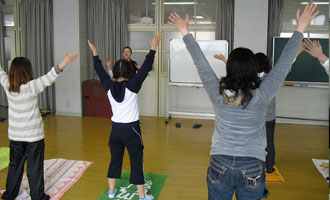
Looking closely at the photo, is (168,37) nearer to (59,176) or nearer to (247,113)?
(59,176)

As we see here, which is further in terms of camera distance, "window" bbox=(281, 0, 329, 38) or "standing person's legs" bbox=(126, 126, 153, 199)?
"window" bbox=(281, 0, 329, 38)

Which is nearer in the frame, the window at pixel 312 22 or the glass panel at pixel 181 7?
the window at pixel 312 22

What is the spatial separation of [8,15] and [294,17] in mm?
5983

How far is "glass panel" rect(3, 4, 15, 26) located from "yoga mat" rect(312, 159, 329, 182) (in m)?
6.61

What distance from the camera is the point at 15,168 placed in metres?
2.86

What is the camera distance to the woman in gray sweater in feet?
Answer: 5.00

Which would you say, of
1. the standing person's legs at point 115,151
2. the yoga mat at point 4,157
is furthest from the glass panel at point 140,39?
the standing person's legs at point 115,151

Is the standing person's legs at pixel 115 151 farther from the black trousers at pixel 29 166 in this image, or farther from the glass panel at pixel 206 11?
the glass panel at pixel 206 11

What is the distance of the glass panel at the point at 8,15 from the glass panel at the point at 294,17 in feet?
18.7

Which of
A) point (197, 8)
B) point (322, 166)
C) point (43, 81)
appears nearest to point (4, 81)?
point (43, 81)

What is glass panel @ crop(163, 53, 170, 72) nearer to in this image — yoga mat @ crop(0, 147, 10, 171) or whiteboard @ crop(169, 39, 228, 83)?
whiteboard @ crop(169, 39, 228, 83)

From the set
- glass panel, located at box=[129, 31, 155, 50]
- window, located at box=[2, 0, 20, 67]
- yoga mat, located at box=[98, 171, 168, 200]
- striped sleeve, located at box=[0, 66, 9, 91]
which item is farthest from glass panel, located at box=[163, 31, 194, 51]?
striped sleeve, located at box=[0, 66, 9, 91]

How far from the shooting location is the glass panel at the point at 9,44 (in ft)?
23.8

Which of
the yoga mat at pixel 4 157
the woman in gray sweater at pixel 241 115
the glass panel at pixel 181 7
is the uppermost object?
the glass panel at pixel 181 7
